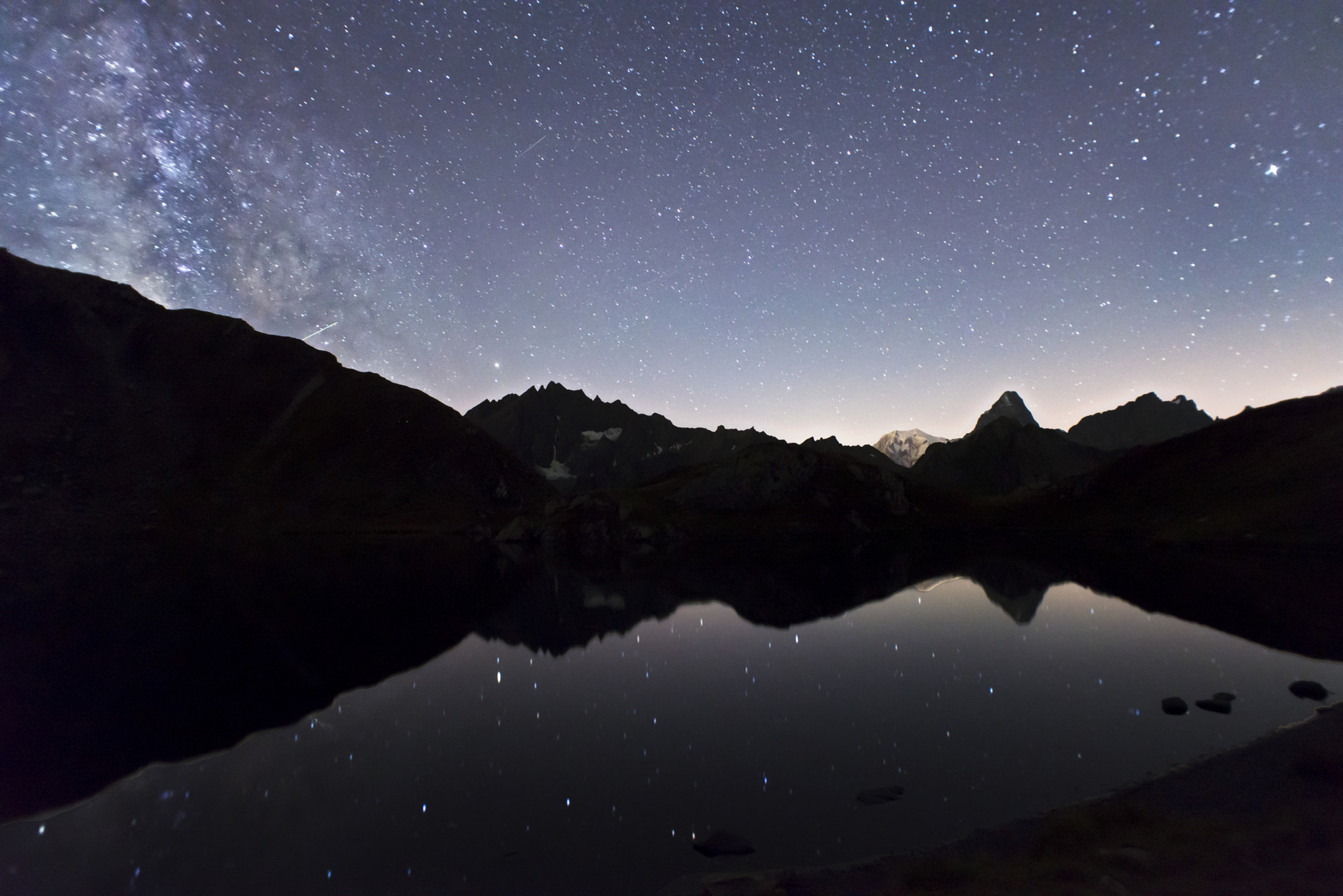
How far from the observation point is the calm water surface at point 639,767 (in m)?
11.4

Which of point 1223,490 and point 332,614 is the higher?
point 332,614

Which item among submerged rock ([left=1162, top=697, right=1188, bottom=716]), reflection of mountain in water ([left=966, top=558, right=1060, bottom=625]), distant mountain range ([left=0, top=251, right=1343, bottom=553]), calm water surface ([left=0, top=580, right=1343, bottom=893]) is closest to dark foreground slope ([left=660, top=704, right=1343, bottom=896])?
calm water surface ([left=0, top=580, right=1343, bottom=893])

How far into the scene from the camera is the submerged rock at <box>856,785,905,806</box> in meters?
13.3

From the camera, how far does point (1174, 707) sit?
63.0 feet

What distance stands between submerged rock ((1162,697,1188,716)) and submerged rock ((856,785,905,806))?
1248cm

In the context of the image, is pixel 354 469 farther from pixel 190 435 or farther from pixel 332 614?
pixel 332 614

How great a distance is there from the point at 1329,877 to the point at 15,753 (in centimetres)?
3317

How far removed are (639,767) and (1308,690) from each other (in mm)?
24454

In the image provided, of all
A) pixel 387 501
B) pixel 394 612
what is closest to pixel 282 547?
pixel 387 501

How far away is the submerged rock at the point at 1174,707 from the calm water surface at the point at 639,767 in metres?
0.60

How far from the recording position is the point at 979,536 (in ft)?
433

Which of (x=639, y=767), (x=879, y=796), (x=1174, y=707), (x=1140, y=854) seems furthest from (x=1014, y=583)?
(x=639, y=767)

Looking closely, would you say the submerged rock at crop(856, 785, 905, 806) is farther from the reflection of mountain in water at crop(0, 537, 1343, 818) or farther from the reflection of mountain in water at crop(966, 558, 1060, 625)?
the reflection of mountain in water at crop(966, 558, 1060, 625)

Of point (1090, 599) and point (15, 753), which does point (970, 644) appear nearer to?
point (1090, 599)
